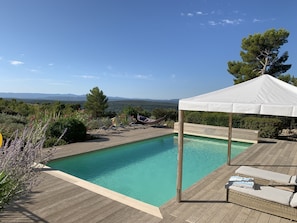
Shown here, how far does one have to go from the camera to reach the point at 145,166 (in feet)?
A: 23.5

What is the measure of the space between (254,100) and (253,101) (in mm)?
47

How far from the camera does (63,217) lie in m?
3.20

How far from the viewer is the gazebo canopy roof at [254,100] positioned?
3109mm

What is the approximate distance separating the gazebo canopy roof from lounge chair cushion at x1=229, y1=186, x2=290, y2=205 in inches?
54.0

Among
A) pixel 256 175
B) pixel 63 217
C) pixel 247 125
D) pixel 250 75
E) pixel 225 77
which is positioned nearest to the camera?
pixel 63 217

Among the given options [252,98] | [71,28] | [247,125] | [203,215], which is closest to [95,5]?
[71,28]

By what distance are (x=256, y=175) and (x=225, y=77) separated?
49.1ft

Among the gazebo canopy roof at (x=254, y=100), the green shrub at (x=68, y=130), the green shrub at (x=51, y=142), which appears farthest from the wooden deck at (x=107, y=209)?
the green shrub at (x=68, y=130)

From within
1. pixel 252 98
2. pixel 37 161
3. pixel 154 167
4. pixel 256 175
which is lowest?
pixel 154 167

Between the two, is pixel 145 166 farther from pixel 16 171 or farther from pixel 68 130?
pixel 16 171

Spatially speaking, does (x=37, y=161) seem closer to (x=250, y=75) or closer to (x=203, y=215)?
(x=203, y=215)

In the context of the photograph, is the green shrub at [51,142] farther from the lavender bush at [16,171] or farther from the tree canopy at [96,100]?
the tree canopy at [96,100]

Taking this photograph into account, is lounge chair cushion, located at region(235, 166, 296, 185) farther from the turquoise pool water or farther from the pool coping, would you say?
the pool coping

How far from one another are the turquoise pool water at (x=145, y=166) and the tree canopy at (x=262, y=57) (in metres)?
8.65
